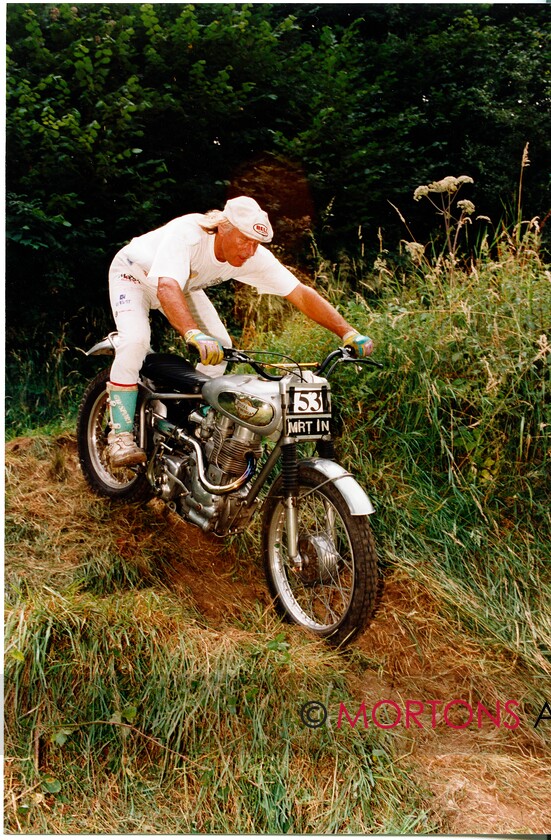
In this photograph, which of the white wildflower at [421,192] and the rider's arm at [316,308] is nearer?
the rider's arm at [316,308]

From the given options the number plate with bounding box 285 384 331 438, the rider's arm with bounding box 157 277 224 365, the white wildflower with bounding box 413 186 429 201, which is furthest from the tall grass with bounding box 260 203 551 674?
the rider's arm with bounding box 157 277 224 365

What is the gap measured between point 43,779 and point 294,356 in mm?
1836

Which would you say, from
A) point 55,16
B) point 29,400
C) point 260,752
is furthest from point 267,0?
point 260,752

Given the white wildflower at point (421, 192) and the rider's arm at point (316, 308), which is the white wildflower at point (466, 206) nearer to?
the white wildflower at point (421, 192)

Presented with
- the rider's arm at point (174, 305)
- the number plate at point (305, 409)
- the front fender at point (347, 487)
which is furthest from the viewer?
the rider's arm at point (174, 305)

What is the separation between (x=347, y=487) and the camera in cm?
266

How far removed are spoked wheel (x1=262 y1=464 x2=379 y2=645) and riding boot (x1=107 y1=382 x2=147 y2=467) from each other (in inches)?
23.8

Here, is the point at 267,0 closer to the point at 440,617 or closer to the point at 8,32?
the point at 8,32

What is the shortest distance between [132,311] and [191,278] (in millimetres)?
267

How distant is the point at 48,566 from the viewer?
10.3 feet

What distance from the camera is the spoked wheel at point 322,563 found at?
2.64 metres

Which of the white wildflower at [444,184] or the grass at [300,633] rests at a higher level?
the white wildflower at [444,184]

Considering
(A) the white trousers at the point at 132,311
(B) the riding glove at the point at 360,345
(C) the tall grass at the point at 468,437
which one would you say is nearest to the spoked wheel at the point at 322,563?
(C) the tall grass at the point at 468,437

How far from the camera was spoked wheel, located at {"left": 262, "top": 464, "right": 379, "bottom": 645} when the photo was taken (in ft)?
8.66
